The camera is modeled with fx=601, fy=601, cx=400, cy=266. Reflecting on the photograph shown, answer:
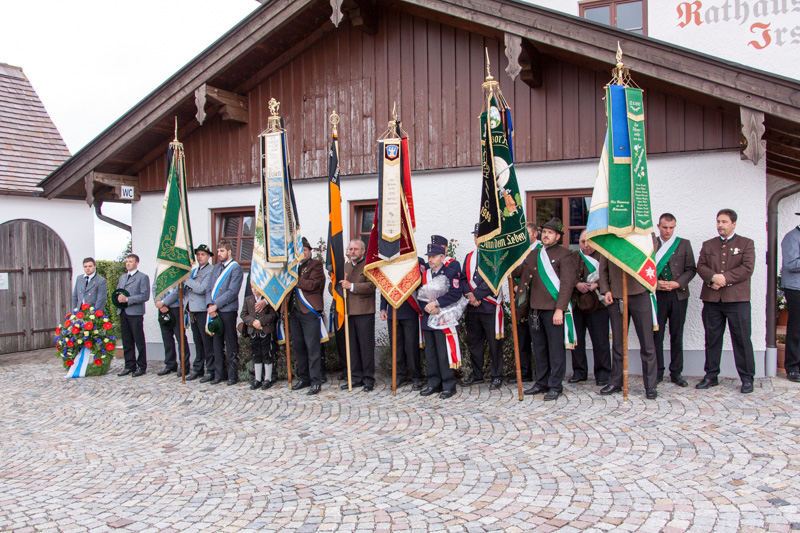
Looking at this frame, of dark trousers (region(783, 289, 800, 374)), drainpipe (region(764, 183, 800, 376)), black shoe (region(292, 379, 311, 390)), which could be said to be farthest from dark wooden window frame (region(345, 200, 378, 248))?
dark trousers (region(783, 289, 800, 374))

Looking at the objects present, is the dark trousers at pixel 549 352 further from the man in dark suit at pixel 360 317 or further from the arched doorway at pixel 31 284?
the arched doorway at pixel 31 284

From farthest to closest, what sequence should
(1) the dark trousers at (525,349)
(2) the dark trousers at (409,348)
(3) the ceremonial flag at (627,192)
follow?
1. (2) the dark trousers at (409,348)
2. (1) the dark trousers at (525,349)
3. (3) the ceremonial flag at (627,192)

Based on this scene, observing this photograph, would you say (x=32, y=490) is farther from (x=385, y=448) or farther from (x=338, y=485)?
(x=385, y=448)

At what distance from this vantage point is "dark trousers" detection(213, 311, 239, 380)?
8.00 metres

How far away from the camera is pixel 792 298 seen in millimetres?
6938

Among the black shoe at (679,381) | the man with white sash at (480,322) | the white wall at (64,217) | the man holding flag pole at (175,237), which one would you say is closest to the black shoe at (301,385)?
the man holding flag pole at (175,237)

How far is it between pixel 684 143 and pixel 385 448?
500 cm

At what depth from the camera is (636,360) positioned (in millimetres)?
7410

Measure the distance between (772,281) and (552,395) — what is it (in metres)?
3.29

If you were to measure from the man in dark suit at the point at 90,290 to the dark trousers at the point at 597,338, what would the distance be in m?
7.25

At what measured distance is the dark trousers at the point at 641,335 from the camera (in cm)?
616

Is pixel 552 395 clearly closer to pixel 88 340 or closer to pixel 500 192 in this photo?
pixel 500 192

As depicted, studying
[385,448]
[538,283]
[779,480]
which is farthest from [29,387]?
[779,480]

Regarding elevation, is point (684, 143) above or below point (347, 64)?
below
